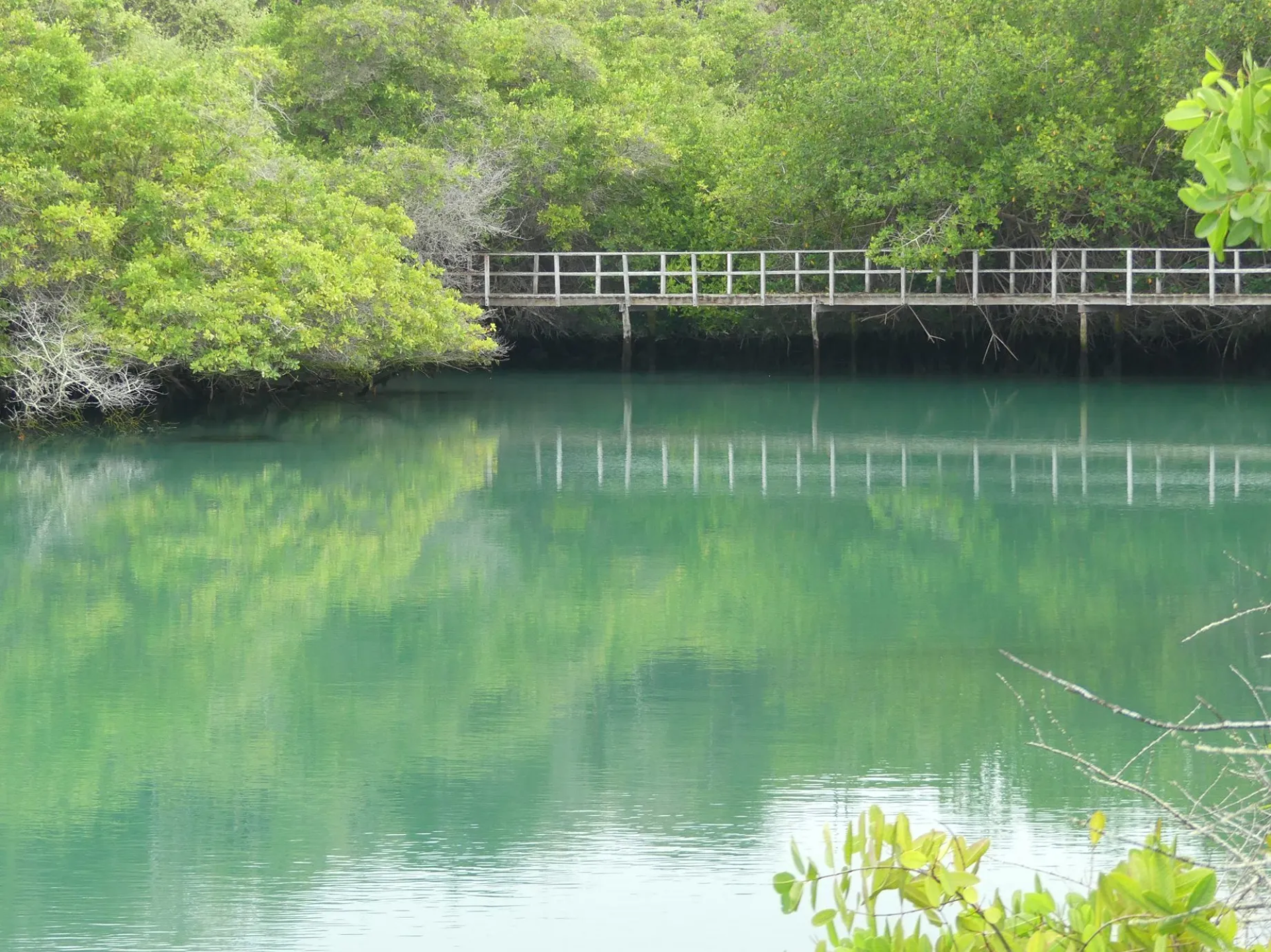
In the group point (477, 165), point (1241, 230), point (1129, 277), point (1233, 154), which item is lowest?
point (1241, 230)

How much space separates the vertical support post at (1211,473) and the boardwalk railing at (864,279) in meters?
5.39

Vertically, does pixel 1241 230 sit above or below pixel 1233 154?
below

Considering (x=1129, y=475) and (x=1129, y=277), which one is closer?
(x=1129, y=475)

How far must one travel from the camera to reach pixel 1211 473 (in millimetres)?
17516

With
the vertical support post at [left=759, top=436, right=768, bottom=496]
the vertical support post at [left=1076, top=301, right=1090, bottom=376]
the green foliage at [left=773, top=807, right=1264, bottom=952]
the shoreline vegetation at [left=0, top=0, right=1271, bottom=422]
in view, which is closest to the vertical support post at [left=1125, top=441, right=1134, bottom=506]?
the vertical support post at [left=759, top=436, right=768, bottom=496]

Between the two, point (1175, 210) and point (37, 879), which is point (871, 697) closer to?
point (37, 879)

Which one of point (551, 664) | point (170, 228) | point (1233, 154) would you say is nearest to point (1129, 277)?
point (170, 228)

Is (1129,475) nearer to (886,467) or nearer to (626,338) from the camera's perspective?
(886,467)

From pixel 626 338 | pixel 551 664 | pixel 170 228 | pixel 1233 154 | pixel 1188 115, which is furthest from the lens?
pixel 626 338

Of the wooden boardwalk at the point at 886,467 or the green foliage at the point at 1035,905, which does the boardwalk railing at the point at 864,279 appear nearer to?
the wooden boardwalk at the point at 886,467

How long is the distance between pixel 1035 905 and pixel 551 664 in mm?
7607

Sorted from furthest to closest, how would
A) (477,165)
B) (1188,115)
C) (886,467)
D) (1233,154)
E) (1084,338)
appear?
(477,165) < (1084,338) < (886,467) < (1188,115) < (1233,154)

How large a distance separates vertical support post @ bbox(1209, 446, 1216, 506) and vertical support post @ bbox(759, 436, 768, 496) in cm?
406

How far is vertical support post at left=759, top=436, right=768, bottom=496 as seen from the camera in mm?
17406
